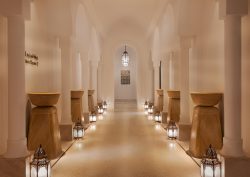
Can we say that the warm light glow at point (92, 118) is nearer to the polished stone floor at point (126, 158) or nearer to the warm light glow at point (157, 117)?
the warm light glow at point (157, 117)

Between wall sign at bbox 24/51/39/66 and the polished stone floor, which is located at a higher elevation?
wall sign at bbox 24/51/39/66

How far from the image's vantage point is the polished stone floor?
610cm

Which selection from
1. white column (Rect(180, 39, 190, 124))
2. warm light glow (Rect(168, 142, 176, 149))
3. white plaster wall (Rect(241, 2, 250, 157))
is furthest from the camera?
white column (Rect(180, 39, 190, 124))

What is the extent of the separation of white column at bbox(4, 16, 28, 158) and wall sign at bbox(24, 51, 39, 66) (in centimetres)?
224

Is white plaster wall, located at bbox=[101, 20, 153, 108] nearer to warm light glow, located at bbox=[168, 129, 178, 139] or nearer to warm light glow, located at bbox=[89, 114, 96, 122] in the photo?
warm light glow, located at bbox=[89, 114, 96, 122]

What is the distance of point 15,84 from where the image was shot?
5.79 metres

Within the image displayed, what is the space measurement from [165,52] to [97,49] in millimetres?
6034

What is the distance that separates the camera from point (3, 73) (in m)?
6.46

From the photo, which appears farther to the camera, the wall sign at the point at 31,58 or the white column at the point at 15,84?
the wall sign at the point at 31,58

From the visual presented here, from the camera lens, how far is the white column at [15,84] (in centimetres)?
577

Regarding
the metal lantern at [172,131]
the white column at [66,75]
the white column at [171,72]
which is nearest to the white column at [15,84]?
the white column at [66,75]

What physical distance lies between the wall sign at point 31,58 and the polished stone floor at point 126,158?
2.43 meters

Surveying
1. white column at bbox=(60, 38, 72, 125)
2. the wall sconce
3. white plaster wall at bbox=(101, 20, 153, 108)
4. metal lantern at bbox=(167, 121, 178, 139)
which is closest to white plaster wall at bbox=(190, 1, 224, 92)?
metal lantern at bbox=(167, 121, 178, 139)

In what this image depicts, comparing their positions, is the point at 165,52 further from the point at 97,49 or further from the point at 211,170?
the point at 211,170
